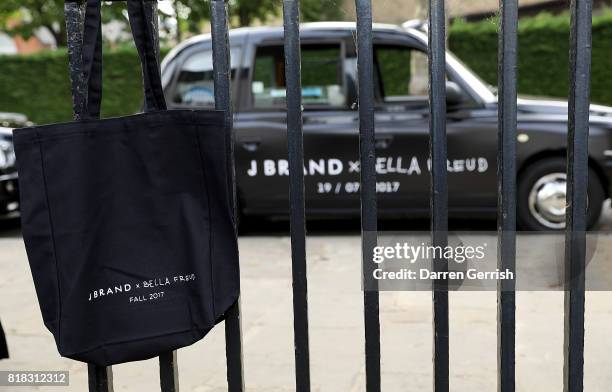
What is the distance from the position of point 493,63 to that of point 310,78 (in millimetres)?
7778

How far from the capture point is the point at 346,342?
350 centimetres

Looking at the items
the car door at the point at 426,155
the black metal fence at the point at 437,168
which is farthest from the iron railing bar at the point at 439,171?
the car door at the point at 426,155

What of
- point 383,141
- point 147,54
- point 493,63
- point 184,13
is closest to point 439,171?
point 147,54

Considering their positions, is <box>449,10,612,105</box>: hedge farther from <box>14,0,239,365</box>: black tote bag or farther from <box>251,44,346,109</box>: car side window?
<box>14,0,239,365</box>: black tote bag

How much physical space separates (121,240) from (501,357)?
2.98 feet

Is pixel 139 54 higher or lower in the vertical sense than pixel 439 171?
higher

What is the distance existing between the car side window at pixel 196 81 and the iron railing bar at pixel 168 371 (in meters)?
4.90

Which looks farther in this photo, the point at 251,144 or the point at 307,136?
the point at 251,144

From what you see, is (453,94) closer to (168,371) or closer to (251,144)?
(251,144)

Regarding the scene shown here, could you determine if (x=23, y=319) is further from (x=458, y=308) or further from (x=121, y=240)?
(x=121, y=240)

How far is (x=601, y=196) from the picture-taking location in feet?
19.9

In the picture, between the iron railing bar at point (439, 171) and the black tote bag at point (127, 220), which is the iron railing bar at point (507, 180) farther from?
the black tote bag at point (127, 220)

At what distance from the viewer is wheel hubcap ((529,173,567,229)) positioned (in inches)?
240

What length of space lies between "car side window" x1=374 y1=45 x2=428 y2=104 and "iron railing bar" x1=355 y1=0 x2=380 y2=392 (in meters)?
4.82
